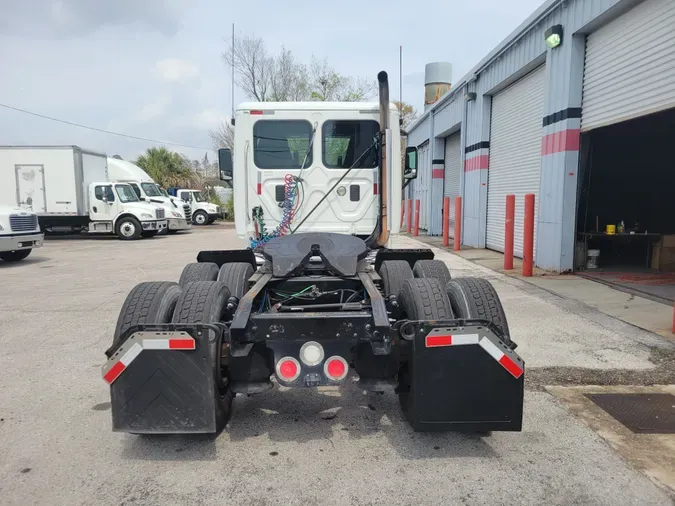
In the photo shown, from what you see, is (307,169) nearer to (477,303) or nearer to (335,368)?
(477,303)

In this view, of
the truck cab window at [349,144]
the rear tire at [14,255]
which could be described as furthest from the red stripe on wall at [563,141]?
the rear tire at [14,255]

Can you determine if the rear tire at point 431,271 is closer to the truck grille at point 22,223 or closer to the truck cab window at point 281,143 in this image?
the truck cab window at point 281,143

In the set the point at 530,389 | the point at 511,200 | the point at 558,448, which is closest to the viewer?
the point at 558,448

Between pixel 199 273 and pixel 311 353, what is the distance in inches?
72.2

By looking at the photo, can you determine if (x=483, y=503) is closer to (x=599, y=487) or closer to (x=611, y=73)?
(x=599, y=487)

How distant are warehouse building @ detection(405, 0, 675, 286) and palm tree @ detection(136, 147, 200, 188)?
29999mm

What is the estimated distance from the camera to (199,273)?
4.45 metres

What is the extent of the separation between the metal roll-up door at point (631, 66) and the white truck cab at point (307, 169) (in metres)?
4.47

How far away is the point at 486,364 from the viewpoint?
9.65ft

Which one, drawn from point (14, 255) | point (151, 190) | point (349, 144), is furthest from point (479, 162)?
point (151, 190)

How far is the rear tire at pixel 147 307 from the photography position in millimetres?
3357

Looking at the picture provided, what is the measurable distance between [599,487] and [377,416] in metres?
1.49

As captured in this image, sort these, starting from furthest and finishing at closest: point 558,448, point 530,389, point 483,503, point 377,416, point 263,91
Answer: point 263,91 < point 530,389 < point 377,416 < point 558,448 < point 483,503

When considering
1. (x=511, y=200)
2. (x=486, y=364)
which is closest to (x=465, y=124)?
(x=511, y=200)
